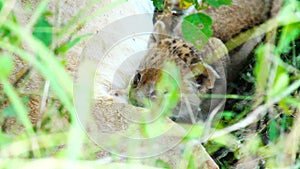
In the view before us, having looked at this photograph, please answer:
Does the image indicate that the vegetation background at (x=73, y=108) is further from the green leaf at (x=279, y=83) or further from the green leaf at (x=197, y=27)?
the green leaf at (x=197, y=27)

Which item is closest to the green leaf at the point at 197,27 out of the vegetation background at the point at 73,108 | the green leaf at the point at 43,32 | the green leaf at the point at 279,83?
the vegetation background at the point at 73,108

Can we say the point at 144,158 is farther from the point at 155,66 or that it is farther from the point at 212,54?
the point at 212,54

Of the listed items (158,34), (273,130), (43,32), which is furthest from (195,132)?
(43,32)

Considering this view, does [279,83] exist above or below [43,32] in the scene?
below

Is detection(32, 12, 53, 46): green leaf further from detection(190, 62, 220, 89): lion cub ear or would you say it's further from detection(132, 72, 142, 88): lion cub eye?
detection(190, 62, 220, 89): lion cub ear

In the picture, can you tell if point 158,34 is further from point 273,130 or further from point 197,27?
point 273,130

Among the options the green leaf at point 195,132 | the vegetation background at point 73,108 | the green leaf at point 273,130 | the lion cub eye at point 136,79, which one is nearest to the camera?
the vegetation background at point 73,108

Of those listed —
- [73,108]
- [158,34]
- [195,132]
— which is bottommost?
[195,132]
